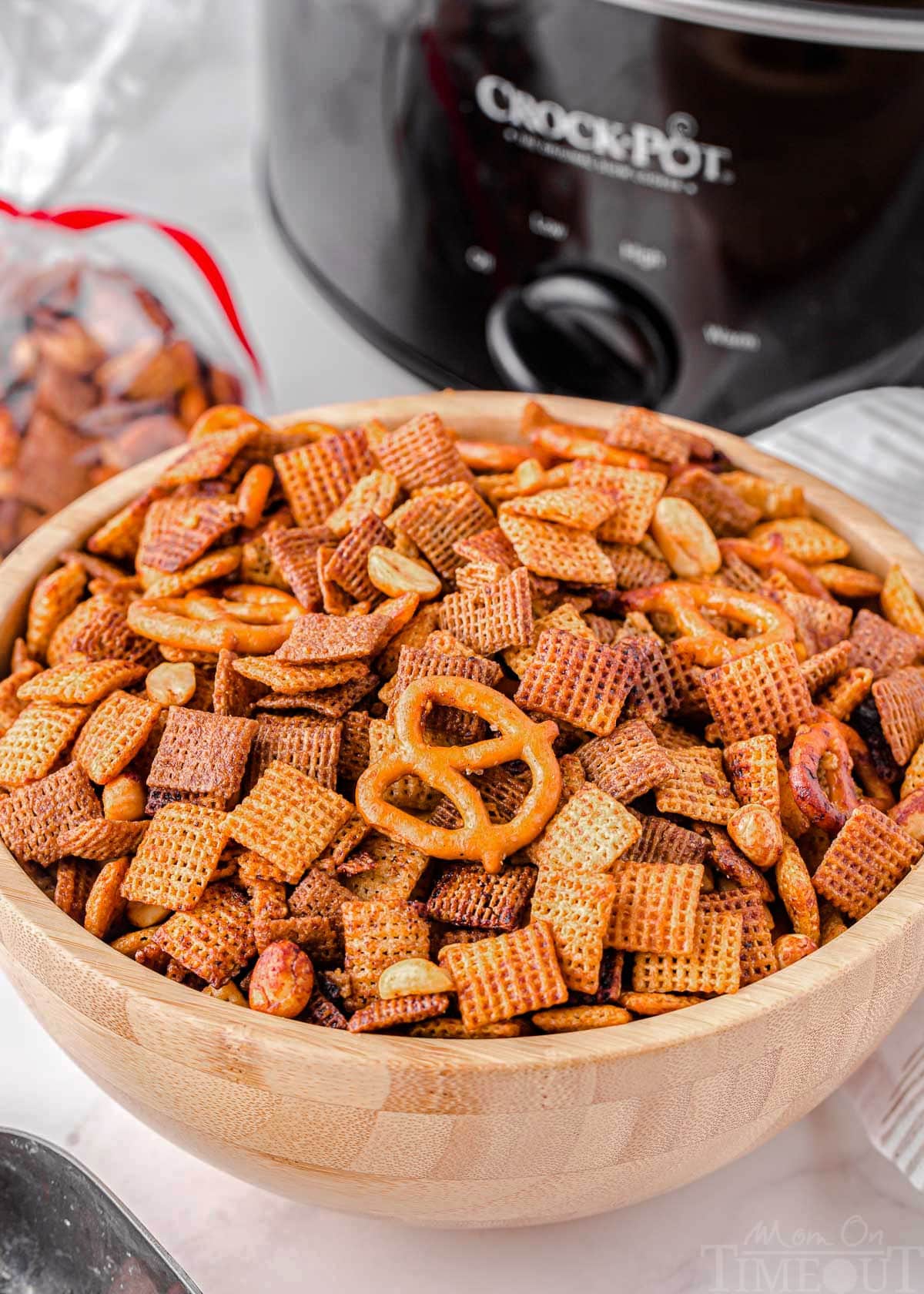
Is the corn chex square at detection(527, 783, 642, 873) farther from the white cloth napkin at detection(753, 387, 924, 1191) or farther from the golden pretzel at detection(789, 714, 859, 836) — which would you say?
the white cloth napkin at detection(753, 387, 924, 1191)

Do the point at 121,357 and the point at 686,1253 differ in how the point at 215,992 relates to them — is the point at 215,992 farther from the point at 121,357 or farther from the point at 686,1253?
the point at 121,357

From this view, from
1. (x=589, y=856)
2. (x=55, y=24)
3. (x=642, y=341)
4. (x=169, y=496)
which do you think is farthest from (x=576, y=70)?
(x=55, y=24)

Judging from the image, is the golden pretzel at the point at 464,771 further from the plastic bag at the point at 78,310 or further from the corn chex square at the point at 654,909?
the plastic bag at the point at 78,310

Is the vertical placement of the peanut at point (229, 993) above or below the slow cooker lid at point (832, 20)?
below

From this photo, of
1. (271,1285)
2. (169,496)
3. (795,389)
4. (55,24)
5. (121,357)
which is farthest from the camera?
(55,24)

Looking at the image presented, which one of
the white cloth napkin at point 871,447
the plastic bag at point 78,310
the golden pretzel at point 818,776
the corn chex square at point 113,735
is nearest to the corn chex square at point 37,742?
the corn chex square at point 113,735

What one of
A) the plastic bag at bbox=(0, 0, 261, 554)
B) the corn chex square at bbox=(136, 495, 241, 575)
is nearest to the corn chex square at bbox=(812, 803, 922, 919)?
the corn chex square at bbox=(136, 495, 241, 575)
